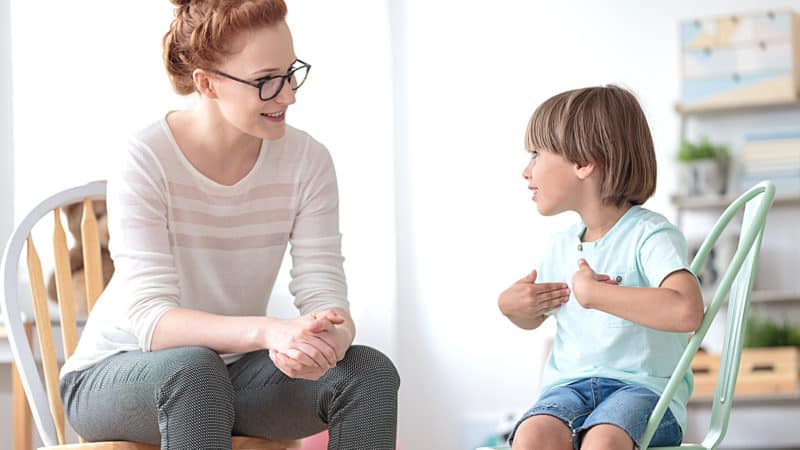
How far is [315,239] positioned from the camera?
5.96 feet

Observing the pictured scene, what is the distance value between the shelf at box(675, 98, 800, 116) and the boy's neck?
2.10m

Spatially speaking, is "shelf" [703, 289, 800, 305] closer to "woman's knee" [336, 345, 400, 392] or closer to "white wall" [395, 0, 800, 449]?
"white wall" [395, 0, 800, 449]

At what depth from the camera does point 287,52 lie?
1704 millimetres

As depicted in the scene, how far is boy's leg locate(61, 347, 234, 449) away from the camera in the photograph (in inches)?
58.0

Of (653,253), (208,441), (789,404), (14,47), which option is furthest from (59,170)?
(789,404)

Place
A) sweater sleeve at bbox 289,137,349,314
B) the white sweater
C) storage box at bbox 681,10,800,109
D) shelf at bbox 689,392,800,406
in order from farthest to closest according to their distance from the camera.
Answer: storage box at bbox 681,10,800,109 → shelf at bbox 689,392,800,406 → sweater sleeve at bbox 289,137,349,314 → the white sweater

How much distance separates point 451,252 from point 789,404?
129cm

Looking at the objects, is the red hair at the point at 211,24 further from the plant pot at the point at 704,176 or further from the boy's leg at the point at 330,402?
the plant pot at the point at 704,176

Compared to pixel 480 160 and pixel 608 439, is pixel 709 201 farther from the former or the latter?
pixel 608 439

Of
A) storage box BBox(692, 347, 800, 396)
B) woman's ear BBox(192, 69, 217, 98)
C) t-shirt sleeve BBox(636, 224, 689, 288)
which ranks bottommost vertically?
storage box BBox(692, 347, 800, 396)

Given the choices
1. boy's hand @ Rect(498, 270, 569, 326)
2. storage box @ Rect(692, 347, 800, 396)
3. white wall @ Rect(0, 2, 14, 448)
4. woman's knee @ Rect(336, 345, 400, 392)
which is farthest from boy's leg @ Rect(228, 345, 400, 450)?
storage box @ Rect(692, 347, 800, 396)

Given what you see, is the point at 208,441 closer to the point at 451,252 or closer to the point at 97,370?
the point at 97,370

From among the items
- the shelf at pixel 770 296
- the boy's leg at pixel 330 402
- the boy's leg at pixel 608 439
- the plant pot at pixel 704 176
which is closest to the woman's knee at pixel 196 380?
the boy's leg at pixel 330 402

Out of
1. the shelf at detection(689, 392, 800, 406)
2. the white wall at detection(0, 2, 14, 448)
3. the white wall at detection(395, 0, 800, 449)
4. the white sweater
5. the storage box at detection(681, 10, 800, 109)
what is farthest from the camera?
the white wall at detection(395, 0, 800, 449)
